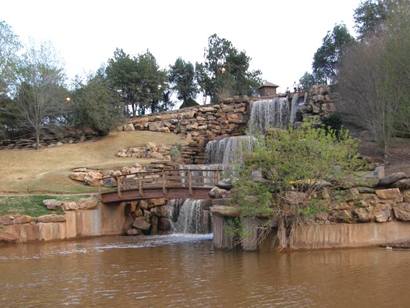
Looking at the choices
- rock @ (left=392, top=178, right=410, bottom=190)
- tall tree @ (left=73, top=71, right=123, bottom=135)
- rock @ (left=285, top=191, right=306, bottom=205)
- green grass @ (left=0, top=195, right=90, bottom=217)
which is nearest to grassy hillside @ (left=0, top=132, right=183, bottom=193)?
Result: tall tree @ (left=73, top=71, right=123, bottom=135)

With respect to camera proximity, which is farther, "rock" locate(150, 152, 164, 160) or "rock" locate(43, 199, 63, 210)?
"rock" locate(150, 152, 164, 160)

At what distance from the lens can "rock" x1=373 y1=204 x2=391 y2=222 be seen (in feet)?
59.2

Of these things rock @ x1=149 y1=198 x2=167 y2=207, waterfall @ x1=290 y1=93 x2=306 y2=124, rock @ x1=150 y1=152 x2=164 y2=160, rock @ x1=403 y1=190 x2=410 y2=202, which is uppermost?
waterfall @ x1=290 y1=93 x2=306 y2=124

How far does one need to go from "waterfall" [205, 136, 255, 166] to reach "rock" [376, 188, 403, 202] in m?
14.2

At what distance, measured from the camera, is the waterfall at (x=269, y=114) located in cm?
3769

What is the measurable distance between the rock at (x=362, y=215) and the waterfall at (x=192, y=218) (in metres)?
8.82

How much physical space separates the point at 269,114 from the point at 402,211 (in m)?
21.2

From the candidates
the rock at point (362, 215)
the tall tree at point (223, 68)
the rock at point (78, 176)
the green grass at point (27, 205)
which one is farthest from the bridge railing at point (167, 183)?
the tall tree at point (223, 68)

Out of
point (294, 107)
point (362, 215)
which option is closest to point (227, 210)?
point (362, 215)

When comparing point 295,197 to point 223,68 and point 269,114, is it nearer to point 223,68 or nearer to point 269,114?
point 269,114

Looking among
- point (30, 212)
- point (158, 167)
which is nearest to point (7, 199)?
point (30, 212)

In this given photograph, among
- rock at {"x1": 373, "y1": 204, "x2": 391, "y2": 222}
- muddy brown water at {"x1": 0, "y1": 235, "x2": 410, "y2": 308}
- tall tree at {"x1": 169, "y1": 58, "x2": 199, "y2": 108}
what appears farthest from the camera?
tall tree at {"x1": 169, "y1": 58, "x2": 199, "y2": 108}

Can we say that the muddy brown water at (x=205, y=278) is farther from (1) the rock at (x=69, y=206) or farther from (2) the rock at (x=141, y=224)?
(2) the rock at (x=141, y=224)

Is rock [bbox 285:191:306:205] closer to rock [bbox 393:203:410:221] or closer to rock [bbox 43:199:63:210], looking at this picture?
rock [bbox 393:203:410:221]
